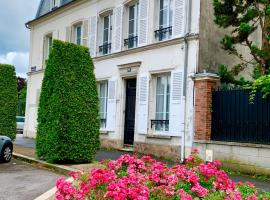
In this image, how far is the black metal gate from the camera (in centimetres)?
1132

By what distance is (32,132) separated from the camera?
78.0 feet

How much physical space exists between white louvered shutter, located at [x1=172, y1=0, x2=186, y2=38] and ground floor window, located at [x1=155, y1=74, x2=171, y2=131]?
1.60m

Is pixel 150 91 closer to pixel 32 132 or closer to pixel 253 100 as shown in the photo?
pixel 253 100

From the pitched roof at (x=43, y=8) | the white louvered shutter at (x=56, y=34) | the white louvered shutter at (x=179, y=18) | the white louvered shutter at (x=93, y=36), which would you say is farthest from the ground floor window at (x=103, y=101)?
the pitched roof at (x=43, y=8)

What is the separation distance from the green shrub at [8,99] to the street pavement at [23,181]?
5510mm

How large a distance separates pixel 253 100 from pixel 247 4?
321 centimetres

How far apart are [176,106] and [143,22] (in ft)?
12.7

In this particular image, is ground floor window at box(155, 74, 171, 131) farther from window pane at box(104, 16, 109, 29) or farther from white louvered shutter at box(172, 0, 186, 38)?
window pane at box(104, 16, 109, 29)

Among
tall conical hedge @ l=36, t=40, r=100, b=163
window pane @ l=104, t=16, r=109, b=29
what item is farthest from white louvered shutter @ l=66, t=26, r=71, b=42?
tall conical hedge @ l=36, t=40, r=100, b=163

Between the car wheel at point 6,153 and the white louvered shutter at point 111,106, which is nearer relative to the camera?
the car wheel at point 6,153

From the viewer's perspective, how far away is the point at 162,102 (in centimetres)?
1528

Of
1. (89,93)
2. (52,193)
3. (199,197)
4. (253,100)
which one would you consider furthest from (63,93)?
(199,197)

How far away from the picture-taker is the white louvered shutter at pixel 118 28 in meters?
17.3

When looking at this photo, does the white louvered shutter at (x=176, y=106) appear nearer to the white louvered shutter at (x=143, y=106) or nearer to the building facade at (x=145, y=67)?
the building facade at (x=145, y=67)
